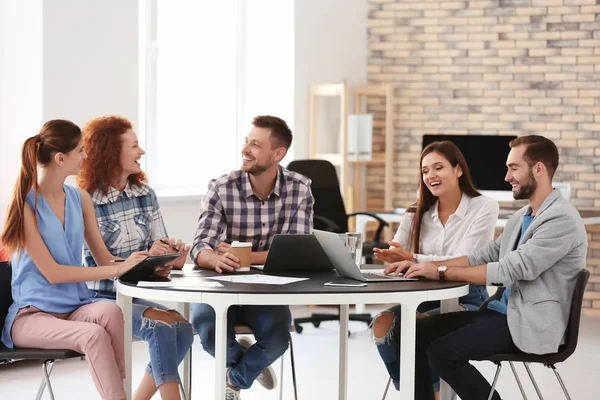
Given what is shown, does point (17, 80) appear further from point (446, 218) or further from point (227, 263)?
point (446, 218)

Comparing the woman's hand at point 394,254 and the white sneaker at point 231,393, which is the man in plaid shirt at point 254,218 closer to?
the white sneaker at point 231,393

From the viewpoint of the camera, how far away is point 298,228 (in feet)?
12.4

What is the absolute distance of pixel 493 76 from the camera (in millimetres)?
7094

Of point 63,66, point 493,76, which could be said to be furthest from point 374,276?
point 493,76

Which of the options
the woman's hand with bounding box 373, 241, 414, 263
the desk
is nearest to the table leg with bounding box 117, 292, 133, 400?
the desk

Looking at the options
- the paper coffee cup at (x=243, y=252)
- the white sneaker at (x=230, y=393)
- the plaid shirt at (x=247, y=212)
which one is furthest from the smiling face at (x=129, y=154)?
the white sneaker at (x=230, y=393)

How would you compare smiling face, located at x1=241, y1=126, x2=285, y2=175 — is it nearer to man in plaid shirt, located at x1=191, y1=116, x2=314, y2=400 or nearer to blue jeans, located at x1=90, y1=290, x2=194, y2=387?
man in plaid shirt, located at x1=191, y1=116, x2=314, y2=400

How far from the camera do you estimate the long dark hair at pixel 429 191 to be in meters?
3.66

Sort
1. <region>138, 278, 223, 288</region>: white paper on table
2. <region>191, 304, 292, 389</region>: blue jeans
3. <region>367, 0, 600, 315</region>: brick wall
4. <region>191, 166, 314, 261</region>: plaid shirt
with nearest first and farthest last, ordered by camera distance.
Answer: <region>138, 278, 223, 288</region>: white paper on table → <region>191, 304, 292, 389</region>: blue jeans → <region>191, 166, 314, 261</region>: plaid shirt → <region>367, 0, 600, 315</region>: brick wall

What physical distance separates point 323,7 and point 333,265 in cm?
422

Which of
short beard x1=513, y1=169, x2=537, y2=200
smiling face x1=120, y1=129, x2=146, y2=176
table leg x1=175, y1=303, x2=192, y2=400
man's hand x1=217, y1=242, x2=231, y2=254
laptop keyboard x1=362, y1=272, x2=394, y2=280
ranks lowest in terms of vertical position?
table leg x1=175, y1=303, x2=192, y2=400

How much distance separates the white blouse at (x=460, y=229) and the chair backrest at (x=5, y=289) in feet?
4.82

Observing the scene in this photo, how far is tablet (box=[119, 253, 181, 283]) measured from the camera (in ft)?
9.66

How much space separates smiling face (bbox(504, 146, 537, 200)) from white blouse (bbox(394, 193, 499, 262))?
1.32 feet
